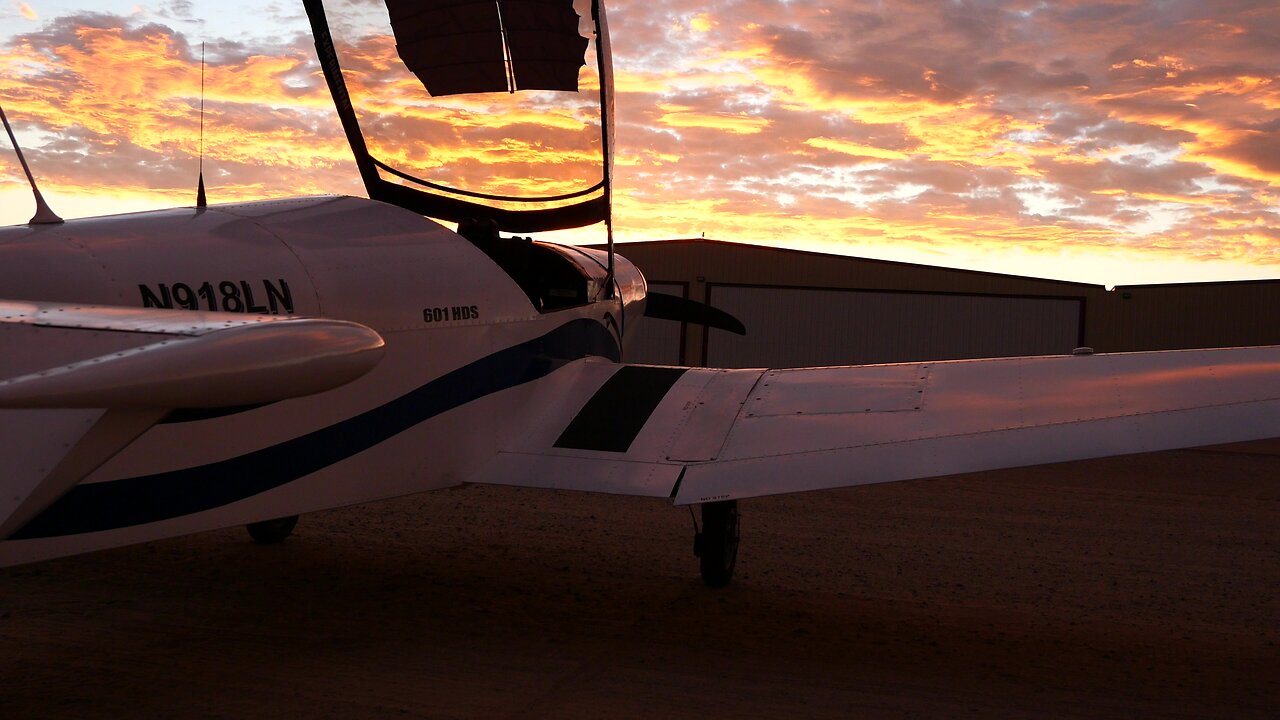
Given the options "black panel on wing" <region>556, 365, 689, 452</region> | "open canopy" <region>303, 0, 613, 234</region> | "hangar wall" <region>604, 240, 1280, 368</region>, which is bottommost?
"hangar wall" <region>604, 240, 1280, 368</region>

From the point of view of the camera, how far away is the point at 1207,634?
509cm

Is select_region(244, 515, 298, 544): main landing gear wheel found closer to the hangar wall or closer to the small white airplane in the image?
the small white airplane

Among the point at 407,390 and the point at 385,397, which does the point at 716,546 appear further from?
the point at 385,397

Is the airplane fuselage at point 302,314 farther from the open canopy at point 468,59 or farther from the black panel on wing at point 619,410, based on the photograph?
the open canopy at point 468,59

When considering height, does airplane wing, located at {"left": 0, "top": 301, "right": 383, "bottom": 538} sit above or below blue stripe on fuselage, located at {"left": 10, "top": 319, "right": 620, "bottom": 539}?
above

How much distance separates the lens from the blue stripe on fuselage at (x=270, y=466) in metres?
3.32

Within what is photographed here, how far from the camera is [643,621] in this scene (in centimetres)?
511

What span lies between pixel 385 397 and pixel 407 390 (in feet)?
0.48

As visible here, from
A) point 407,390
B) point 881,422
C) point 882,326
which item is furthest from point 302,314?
point 882,326

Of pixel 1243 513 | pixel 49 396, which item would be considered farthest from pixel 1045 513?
pixel 49 396

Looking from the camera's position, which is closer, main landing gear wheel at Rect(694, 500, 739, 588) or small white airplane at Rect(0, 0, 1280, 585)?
small white airplane at Rect(0, 0, 1280, 585)

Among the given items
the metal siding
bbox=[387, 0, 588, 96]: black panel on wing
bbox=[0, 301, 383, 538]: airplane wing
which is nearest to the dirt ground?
bbox=[0, 301, 383, 538]: airplane wing

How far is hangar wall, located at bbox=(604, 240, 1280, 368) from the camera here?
2205cm

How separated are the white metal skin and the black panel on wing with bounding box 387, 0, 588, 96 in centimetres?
149
